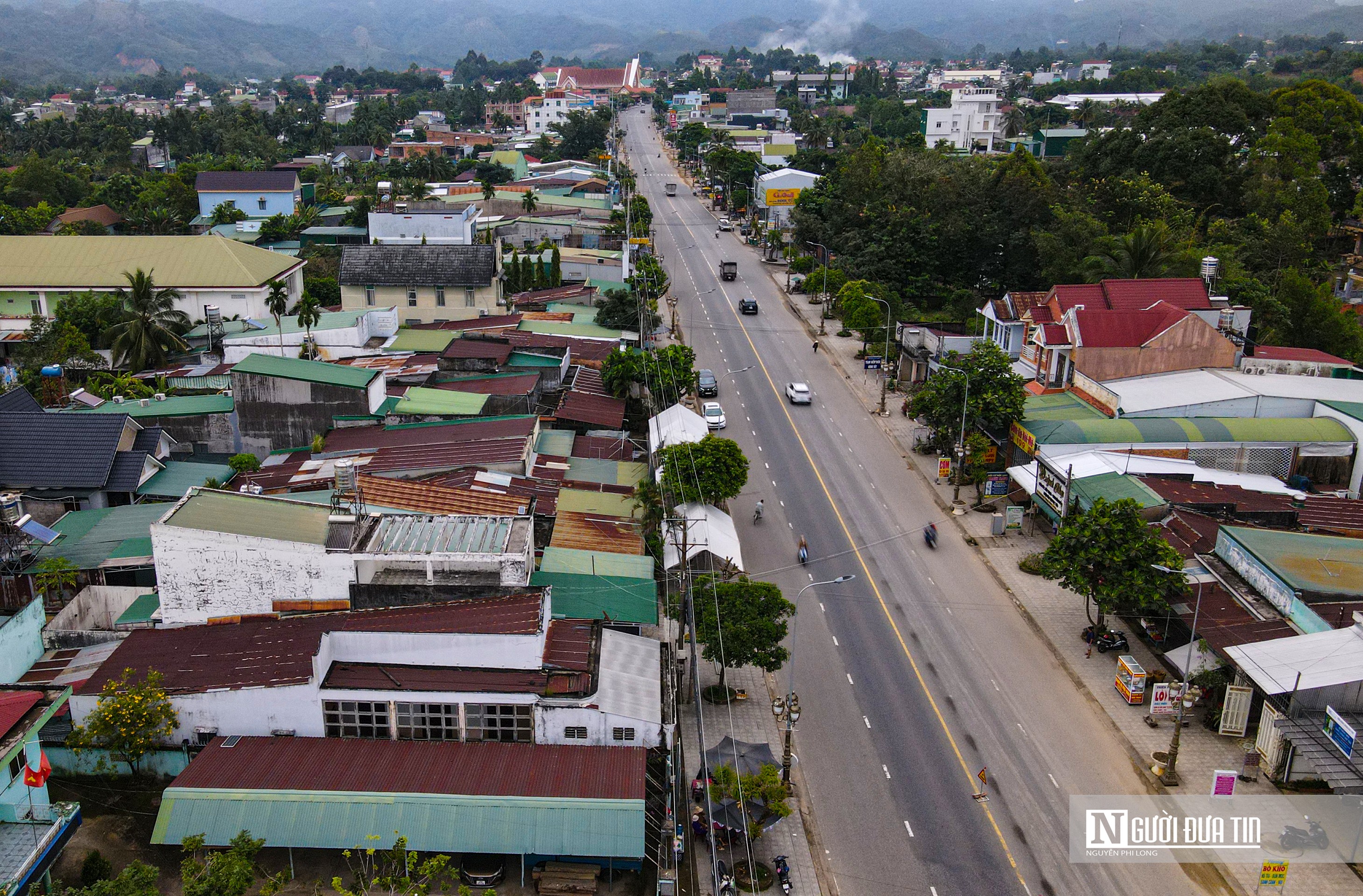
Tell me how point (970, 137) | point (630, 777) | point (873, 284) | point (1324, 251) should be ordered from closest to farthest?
point (630, 777) < point (873, 284) < point (1324, 251) < point (970, 137)

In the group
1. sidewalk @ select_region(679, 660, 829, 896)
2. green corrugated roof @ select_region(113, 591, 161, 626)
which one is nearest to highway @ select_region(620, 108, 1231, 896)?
sidewalk @ select_region(679, 660, 829, 896)

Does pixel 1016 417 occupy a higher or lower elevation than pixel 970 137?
lower

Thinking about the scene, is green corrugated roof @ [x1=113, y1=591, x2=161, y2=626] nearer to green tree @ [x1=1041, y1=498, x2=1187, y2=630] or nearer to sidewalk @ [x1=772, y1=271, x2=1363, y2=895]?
green tree @ [x1=1041, y1=498, x2=1187, y2=630]

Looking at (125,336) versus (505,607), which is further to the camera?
(125,336)

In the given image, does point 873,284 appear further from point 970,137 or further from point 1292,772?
point 970,137

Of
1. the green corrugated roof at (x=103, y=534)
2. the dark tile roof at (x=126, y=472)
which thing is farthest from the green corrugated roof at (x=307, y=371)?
the green corrugated roof at (x=103, y=534)

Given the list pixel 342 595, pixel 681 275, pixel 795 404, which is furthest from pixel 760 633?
pixel 681 275

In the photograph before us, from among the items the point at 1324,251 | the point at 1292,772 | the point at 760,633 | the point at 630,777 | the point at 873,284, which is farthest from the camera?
the point at 1324,251
